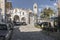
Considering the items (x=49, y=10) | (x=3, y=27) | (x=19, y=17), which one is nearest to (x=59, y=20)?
(x=3, y=27)

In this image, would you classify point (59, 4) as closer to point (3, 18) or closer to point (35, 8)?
point (3, 18)

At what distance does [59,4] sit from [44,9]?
55574 millimetres

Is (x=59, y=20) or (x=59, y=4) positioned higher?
(x=59, y=4)

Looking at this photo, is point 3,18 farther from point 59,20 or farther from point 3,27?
point 3,27

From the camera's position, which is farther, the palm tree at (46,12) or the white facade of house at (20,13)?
the white facade of house at (20,13)

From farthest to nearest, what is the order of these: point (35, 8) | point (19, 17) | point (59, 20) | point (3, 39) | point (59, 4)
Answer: point (35, 8)
point (19, 17)
point (59, 4)
point (59, 20)
point (3, 39)

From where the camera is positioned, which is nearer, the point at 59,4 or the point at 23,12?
the point at 59,4

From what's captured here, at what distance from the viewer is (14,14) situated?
333ft

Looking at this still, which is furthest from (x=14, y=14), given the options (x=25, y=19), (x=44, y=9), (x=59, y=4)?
(x=59, y=4)

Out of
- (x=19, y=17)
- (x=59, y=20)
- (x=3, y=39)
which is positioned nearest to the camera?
(x=3, y=39)

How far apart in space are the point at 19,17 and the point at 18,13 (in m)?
3.28

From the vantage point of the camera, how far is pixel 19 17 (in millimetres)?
100812

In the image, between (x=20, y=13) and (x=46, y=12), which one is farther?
(x=20, y=13)

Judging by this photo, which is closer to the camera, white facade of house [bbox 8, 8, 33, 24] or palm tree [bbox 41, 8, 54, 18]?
palm tree [bbox 41, 8, 54, 18]
